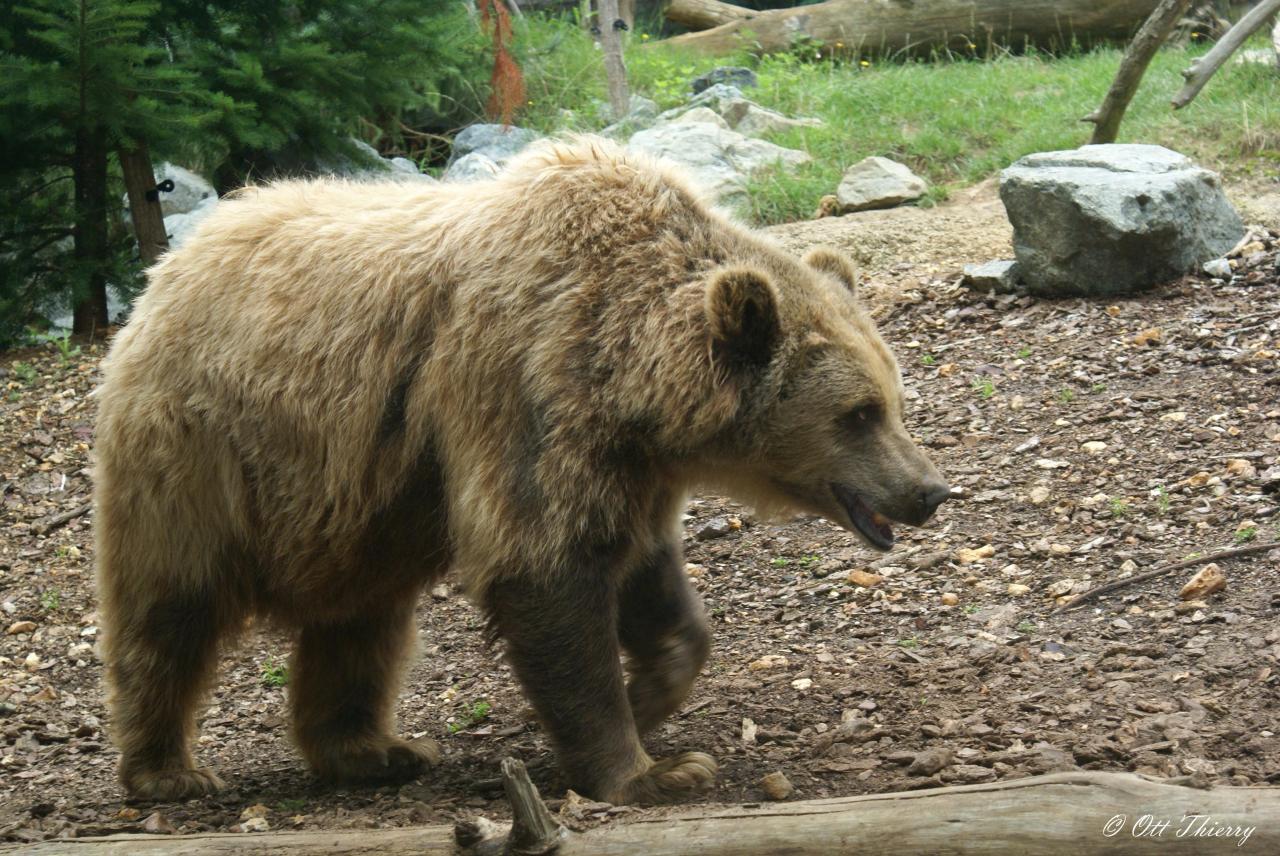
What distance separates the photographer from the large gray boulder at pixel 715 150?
1038 centimetres

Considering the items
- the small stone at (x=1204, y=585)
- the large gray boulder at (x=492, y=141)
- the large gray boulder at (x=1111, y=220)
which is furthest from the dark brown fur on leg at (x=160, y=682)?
the large gray boulder at (x=492, y=141)

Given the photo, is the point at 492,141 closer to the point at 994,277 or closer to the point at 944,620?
the point at 994,277

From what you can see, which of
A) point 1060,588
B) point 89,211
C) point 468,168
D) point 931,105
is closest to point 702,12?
point 931,105

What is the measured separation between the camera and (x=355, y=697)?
489 cm

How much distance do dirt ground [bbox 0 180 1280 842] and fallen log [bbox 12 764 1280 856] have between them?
1.08 ft

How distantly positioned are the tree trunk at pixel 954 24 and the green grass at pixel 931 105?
0.29 metres

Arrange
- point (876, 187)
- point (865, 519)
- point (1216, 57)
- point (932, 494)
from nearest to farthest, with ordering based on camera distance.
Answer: point (932, 494)
point (865, 519)
point (1216, 57)
point (876, 187)

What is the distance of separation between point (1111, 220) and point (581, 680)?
4715 millimetres

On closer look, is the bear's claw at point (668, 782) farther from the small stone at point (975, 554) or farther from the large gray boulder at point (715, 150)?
the large gray boulder at point (715, 150)

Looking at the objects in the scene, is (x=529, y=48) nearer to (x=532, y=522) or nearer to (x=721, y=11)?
(x=721, y=11)

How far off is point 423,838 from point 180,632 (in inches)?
71.5

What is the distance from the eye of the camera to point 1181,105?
9750 mm

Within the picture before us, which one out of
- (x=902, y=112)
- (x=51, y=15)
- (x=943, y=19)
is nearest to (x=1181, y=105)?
Result: (x=902, y=112)

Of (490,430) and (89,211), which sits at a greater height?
(490,430)
